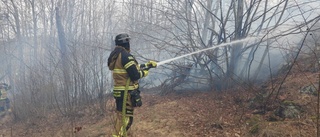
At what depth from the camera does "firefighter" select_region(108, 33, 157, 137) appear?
3713mm

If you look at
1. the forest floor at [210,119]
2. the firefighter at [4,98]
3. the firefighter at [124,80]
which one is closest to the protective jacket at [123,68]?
the firefighter at [124,80]

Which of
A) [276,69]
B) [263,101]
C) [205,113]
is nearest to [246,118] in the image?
[263,101]

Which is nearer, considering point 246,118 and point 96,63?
point 246,118

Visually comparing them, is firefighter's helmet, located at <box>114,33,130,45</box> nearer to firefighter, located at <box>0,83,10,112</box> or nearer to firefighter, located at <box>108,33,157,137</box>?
firefighter, located at <box>108,33,157,137</box>

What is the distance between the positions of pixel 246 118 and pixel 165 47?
3431mm

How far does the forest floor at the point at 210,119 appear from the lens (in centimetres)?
396

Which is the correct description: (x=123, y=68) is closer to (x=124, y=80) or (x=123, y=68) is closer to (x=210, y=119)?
(x=124, y=80)

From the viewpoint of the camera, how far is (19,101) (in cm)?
774

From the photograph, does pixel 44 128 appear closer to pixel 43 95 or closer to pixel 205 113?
pixel 43 95

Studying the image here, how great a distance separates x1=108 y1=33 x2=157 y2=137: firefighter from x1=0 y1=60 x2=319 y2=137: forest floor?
93 centimetres

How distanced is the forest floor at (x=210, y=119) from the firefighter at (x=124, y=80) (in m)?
0.93

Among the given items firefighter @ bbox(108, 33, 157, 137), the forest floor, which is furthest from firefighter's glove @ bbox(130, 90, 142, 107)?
the forest floor

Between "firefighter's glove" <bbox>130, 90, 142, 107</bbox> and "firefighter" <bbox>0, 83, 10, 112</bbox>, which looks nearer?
"firefighter's glove" <bbox>130, 90, 142, 107</bbox>

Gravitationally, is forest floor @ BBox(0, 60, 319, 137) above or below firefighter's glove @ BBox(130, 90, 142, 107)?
below
